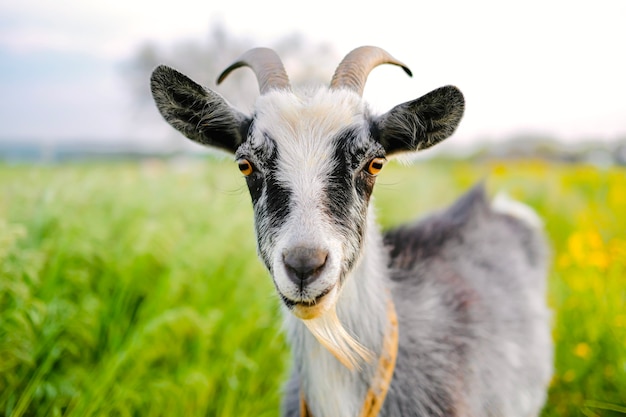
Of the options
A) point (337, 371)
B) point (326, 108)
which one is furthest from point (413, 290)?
point (326, 108)

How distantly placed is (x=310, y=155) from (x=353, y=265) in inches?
20.8

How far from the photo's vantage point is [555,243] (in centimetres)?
843

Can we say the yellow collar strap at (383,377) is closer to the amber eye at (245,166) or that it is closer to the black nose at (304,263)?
the black nose at (304,263)

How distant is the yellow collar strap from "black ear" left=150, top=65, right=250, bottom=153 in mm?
1228

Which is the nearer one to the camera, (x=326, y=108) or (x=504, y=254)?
(x=326, y=108)

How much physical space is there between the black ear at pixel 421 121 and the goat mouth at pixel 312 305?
2.59 feet

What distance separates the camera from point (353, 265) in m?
2.28

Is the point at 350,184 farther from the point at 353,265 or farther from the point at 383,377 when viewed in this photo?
the point at 383,377

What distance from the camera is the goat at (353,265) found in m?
2.10

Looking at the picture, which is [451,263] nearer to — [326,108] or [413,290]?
[413,290]

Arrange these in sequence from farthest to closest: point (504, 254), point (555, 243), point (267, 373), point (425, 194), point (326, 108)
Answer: point (425, 194), point (555, 243), point (267, 373), point (504, 254), point (326, 108)

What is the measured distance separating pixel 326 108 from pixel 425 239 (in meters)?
1.52

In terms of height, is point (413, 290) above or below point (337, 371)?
above

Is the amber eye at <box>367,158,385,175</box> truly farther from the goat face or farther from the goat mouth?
the goat mouth
